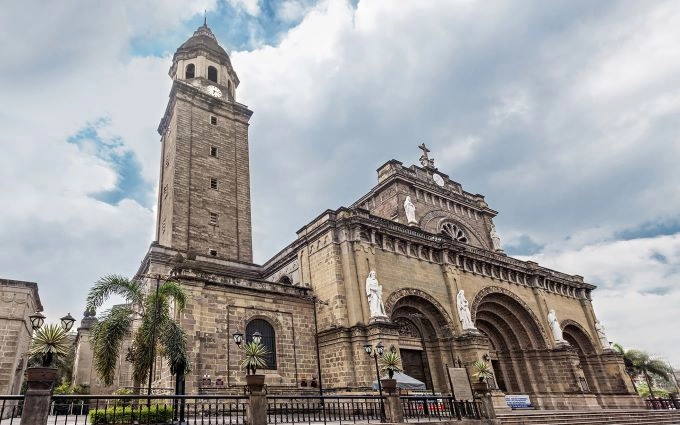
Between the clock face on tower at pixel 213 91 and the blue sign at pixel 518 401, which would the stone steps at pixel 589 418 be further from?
the clock face on tower at pixel 213 91

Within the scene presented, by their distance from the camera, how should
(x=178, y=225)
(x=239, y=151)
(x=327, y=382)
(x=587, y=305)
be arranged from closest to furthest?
(x=327, y=382), (x=178, y=225), (x=239, y=151), (x=587, y=305)

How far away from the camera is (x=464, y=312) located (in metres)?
28.0

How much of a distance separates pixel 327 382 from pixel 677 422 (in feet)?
71.0

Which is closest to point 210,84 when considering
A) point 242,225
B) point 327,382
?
point 242,225

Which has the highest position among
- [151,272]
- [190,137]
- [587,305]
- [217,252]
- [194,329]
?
[190,137]

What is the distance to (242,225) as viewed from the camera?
34.3m

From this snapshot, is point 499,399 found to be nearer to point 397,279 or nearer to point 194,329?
point 397,279

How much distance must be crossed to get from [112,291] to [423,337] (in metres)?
17.9

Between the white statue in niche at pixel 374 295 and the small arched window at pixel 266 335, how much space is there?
5517mm

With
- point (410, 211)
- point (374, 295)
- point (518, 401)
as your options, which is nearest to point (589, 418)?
point (518, 401)

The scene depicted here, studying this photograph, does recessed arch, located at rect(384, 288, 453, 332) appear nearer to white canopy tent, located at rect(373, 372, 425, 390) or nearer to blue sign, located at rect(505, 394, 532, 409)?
Answer: white canopy tent, located at rect(373, 372, 425, 390)

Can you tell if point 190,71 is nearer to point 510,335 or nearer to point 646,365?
point 510,335

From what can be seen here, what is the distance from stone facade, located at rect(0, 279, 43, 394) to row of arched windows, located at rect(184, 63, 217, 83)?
2319 centimetres

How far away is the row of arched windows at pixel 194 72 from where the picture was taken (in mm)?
38594
